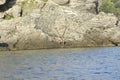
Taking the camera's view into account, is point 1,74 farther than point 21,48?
No

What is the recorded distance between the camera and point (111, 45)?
6269 centimetres

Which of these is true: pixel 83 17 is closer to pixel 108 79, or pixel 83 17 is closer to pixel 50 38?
pixel 50 38

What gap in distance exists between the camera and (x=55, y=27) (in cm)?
6153

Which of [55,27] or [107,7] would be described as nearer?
[55,27]

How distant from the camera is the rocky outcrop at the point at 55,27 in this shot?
60094mm

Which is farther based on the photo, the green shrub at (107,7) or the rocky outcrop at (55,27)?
the green shrub at (107,7)

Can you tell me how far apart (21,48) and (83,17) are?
1075 cm

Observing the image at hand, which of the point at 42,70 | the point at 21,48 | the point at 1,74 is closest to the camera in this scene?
the point at 1,74

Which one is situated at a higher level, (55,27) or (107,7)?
(107,7)

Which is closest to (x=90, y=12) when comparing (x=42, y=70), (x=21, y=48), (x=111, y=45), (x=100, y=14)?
(x=100, y=14)

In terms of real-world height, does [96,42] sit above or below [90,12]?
below

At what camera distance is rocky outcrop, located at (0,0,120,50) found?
6009 cm

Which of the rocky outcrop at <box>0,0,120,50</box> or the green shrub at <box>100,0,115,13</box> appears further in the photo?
the green shrub at <box>100,0,115,13</box>

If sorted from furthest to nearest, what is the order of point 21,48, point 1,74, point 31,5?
point 31,5, point 21,48, point 1,74
